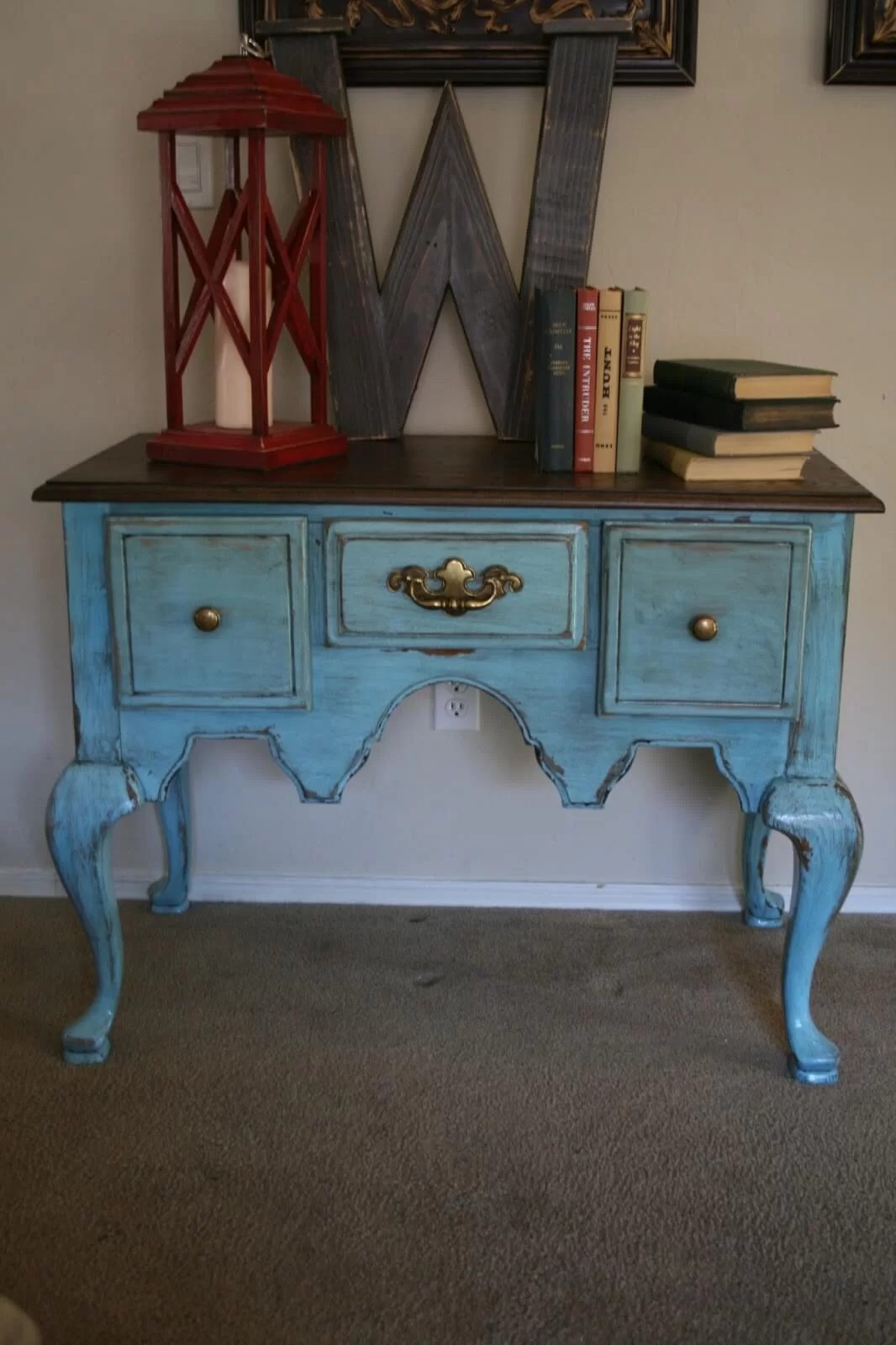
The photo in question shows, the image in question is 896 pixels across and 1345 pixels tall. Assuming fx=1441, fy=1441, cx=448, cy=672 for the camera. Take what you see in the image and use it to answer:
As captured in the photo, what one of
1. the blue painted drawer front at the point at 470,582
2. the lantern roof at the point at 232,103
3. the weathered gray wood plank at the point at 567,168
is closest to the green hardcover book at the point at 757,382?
the blue painted drawer front at the point at 470,582

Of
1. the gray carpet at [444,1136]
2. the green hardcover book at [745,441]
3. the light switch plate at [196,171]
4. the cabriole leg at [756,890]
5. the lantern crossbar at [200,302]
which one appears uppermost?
the light switch plate at [196,171]

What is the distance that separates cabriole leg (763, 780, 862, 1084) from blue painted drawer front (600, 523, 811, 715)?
12cm

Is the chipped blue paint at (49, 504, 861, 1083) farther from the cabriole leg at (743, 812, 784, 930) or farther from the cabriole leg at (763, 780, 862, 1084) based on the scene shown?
the cabriole leg at (743, 812, 784, 930)

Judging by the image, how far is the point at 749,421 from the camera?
1.65 metres

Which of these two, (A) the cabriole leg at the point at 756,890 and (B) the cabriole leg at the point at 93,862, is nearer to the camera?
(B) the cabriole leg at the point at 93,862

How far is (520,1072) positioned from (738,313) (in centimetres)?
109

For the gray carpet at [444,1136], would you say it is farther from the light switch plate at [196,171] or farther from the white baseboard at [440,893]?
the light switch plate at [196,171]

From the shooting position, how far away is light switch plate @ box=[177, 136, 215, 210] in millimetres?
2020

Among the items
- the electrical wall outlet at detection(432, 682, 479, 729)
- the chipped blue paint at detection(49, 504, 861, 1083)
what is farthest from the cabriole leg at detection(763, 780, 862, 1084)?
the electrical wall outlet at detection(432, 682, 479, 729)

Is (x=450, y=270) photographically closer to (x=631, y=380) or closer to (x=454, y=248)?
(x=454, y=248)

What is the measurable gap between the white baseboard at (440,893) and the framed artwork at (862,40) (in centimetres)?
120

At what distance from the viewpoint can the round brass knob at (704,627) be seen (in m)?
1.66

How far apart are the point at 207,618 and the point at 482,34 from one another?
0.91 meters

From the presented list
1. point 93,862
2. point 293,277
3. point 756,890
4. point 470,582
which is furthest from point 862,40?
point 93,862
